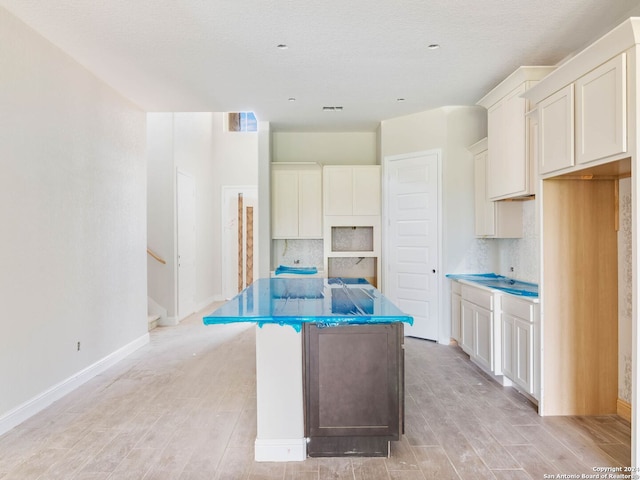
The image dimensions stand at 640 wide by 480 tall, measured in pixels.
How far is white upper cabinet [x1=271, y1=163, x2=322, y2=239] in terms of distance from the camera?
5.63 metres

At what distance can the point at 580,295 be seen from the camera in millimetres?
2809

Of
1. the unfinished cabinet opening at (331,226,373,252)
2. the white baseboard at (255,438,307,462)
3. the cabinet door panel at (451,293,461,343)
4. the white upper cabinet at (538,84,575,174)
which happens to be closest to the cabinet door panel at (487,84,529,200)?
the white upper cabinet at (538,84,575,174)

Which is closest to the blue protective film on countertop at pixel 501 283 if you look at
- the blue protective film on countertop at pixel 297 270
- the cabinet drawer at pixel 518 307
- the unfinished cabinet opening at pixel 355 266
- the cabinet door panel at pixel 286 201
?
the cabinet drawer at pixel 518 307

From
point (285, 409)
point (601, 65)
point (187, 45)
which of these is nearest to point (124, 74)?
point (187, 45)

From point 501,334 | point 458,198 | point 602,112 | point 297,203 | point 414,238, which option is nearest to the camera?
point 602,112

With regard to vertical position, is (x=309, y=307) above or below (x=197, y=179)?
below

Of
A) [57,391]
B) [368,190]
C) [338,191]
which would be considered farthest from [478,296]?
[57,391]

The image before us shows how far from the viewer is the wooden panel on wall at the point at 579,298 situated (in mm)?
2807

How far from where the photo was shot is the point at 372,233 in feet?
19.0

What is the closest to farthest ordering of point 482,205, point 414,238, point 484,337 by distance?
point 484,337 → point 482,205 → point 414,238

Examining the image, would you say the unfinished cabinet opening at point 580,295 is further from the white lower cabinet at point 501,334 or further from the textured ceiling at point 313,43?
the textured ceiling at point 313,43

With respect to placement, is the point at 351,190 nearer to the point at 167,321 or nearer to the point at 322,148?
the point at 322,148

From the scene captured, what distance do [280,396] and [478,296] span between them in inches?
91.4

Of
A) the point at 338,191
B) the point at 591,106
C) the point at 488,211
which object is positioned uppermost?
the point at 591,106
